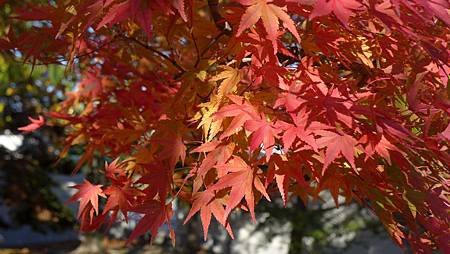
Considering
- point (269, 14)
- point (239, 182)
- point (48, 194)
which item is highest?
point (269, 14)

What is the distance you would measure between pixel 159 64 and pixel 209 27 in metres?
0.40

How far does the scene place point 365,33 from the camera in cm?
179

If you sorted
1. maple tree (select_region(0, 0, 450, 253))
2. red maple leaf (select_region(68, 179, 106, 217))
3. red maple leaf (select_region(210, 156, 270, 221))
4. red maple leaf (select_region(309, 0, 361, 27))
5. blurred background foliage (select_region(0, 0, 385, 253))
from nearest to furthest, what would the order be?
red maple leaf (select_region(309, 0, 361, 27)) < maple tree (select_region(0, 0, 450, 253)) < red maple leaf (select_region(210, 156, 270, 221)) < red maple leaf (select_region(68, 179, 106, 217)) < blurred background foliage (select_region(0, 0, 385, 253))

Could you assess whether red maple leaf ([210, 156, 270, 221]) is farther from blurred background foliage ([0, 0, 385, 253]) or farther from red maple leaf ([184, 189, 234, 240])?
blurred background foliage ([0, 0, 385, 253])

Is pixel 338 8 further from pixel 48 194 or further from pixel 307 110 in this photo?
pixel 48 194

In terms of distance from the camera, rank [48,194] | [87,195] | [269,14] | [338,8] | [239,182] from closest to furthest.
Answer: [338,8] < [269,14] < [239,182] < [87,195] < [48,194]

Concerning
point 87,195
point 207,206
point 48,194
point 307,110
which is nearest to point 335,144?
point 307,110

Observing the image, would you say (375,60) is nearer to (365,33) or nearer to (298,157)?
(365,33)

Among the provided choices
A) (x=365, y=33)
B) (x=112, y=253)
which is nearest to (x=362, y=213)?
(x=112, y=253)

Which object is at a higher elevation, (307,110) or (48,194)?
(307,110)

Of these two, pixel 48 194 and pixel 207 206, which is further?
pixel 48 194

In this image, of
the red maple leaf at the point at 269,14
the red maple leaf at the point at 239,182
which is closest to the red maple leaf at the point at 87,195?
the red maple leaf at the point at 239,182

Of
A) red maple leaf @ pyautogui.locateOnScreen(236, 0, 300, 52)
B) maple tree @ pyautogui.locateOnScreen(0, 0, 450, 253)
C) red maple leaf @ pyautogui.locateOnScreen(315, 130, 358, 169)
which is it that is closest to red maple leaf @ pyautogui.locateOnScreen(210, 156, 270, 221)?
maple tree @ pyautogui.locateOnScreen(0, 0, 450, 253)

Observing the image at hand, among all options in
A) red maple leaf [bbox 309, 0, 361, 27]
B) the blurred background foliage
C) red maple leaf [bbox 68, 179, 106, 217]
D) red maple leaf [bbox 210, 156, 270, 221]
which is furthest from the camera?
the blurred background foliage
